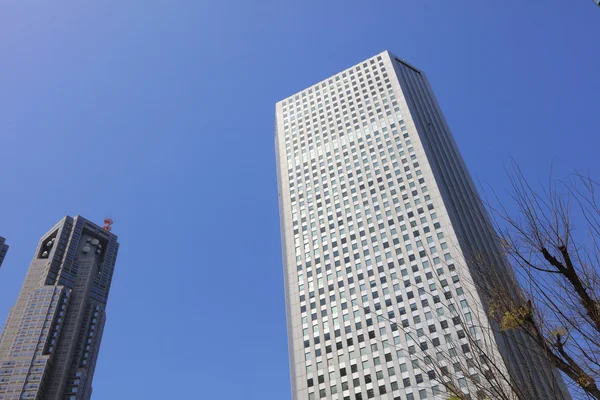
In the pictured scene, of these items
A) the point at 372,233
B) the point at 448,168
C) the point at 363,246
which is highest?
the point at 448,168

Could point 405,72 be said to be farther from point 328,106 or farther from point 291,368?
point 291,368

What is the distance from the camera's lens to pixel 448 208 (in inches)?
2352

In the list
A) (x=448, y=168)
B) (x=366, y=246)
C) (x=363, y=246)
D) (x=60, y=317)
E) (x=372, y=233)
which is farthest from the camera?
(x=60, y=317)

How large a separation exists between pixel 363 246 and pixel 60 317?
266 ft

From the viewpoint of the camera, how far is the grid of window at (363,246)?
5022 centimetres

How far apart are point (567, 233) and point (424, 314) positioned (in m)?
45.5

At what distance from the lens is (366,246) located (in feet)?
200

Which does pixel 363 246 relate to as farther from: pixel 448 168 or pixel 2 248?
pixel 2 248

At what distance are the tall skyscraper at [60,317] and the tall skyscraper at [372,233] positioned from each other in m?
63.7

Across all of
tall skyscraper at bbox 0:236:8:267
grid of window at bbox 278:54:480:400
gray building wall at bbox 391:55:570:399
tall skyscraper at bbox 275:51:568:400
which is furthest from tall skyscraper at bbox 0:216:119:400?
gray building wall at bbox 391:55:570:399

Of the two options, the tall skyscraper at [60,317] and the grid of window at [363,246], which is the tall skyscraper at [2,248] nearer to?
the tall skyscraper at [60,317]

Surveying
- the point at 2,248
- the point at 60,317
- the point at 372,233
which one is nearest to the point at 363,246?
the point at 372,233

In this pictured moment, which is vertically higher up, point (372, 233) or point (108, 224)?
point (108, 224)

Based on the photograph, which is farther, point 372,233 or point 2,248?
point 2,248
